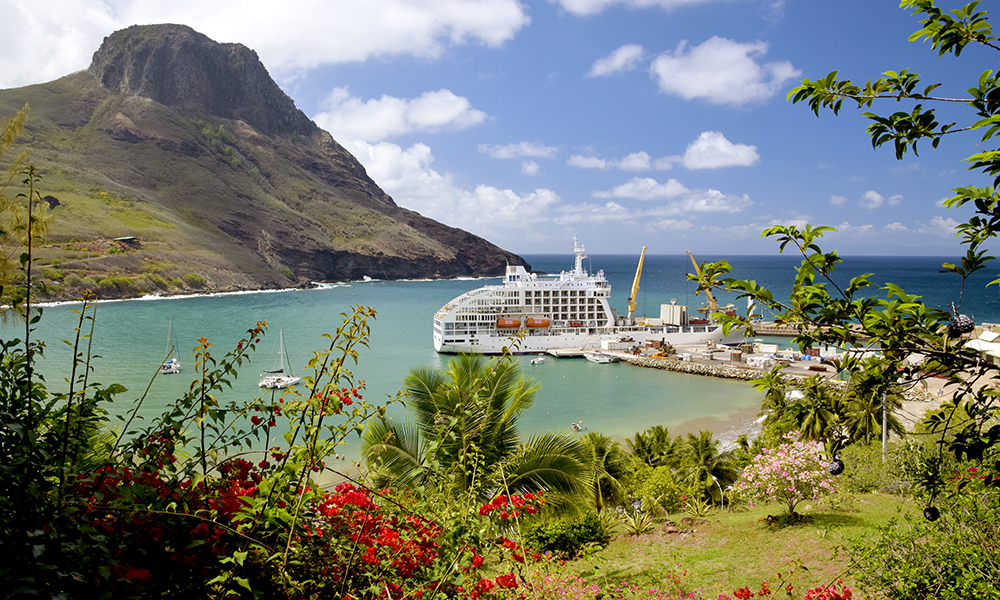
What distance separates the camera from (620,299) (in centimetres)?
7650

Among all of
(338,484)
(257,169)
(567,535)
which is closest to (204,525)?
(338,484)

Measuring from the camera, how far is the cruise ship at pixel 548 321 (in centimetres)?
3403

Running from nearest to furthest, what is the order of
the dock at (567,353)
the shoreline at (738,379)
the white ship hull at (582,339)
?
the shoreline at (738,379) → the dock at (567,353) → the white ship hull at (582,339)

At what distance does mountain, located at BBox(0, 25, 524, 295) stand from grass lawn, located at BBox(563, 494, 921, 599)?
198ft

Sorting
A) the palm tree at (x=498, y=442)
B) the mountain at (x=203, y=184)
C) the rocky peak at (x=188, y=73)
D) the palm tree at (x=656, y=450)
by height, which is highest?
the rocky peak at (x=188, y=73)

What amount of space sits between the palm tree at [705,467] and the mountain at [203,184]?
193 feet

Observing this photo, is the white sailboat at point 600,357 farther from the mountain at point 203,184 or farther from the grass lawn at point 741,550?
the mountain at point 203,184

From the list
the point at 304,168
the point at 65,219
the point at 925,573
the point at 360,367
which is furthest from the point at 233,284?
the point at 925,573

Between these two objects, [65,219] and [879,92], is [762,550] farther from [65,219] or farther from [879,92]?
[65,219]

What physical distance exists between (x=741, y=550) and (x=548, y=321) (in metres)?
29.2

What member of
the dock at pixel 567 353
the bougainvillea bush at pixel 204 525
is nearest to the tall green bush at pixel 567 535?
the bougainvillea bush at pixel 204 525

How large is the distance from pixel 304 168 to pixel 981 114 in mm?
140968

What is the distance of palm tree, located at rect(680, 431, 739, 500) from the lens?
10.3 m

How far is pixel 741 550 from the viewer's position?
6340 mm
